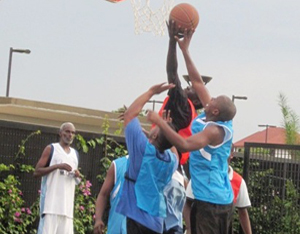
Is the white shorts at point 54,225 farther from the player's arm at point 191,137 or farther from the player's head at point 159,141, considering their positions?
the player's head at point 159,141

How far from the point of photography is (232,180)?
1009 centimetres

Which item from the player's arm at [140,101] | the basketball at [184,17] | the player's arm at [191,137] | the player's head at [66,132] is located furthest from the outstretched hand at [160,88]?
the player's head at [66,132]

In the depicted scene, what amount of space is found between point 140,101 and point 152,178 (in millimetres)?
645

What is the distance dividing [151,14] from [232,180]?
3474mm

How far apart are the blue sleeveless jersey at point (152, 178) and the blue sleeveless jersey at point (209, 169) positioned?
2.97ft

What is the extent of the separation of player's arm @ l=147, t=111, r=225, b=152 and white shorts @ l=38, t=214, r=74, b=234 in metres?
4.35

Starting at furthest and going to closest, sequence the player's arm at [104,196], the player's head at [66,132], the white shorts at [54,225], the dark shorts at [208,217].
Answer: the player's head at [66,132] → the white shorts at [54,225] → the dark shorts at [208,217] → the player's arm at [104,196]

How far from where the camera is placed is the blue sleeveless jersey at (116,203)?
7.06 metres

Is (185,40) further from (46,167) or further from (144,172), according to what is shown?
(46,167)

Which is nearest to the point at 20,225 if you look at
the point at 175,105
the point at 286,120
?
the point at 175,105

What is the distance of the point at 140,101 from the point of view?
6.88 metres

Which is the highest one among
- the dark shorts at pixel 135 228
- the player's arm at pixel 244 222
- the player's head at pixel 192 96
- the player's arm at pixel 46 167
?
the player's head at pixel 192 96

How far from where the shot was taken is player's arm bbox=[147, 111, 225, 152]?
6.48 meters

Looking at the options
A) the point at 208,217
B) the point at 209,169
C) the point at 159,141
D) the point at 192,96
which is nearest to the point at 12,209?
the point at 192,96
